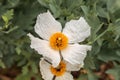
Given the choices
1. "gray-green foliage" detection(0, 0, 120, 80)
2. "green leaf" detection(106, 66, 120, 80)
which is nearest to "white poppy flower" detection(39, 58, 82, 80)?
"gray-green foliage" detection(0, 0, 120, 80)

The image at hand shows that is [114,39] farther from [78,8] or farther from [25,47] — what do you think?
[25,47]

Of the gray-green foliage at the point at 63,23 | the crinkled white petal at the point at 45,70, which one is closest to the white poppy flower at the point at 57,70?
the crinkled white petal at the point at 45,70

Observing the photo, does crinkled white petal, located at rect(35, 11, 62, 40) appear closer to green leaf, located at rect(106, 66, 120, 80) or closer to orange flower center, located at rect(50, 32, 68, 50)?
orange flower center, located at rect(50, 32, 68, 50)

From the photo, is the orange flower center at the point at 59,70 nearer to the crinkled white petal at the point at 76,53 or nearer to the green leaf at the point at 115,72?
the crinkled white petal at the point at 76,53

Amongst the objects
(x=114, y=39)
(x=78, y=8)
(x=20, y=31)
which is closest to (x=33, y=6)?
(x=20, y=31)

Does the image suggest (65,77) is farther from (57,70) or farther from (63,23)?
(63,23)

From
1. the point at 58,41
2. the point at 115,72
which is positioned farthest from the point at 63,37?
the point at 115,72
